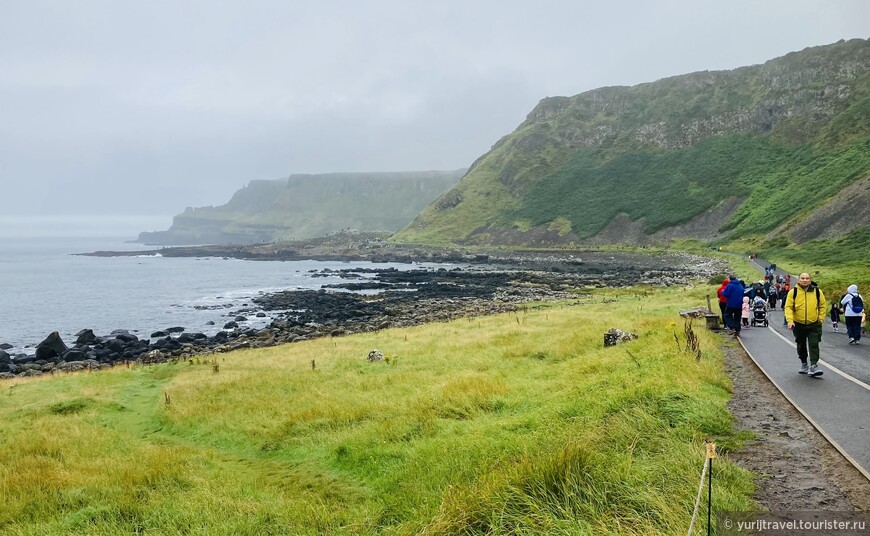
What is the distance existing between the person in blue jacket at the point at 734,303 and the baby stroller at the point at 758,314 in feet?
8.92

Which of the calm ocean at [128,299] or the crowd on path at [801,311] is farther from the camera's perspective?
the calm ocean at [128,299]

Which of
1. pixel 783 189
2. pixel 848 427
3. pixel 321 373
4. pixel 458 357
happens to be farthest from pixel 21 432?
pixel 783 189

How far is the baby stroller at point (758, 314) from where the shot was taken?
21203 mm

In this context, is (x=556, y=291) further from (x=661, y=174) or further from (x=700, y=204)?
(x=661, y=174)

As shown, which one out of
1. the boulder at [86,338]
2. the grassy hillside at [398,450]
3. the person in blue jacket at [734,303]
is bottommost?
the boulder at [86,338]

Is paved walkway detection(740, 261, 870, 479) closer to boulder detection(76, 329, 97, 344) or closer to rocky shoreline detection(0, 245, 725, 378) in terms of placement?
rocky shoreline detection(0, 245, 725, 378)

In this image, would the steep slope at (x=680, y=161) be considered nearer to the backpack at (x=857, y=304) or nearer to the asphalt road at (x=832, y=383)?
the backpack at (x=857, y=304)

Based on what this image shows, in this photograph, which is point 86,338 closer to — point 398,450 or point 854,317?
point 398,450

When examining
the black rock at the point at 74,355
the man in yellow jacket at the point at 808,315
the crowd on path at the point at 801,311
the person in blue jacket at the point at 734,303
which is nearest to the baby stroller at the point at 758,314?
the crowd on path at the point at 801,311

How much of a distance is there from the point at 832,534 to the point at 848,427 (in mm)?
4049

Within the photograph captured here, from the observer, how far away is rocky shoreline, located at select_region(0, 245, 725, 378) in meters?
36.9

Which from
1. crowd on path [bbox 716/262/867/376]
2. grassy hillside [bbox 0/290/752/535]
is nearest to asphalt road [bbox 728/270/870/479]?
crowd on path [bbox 716/262/867/376]

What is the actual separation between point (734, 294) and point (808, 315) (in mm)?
7564

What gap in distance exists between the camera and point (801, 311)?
12.1 meters
